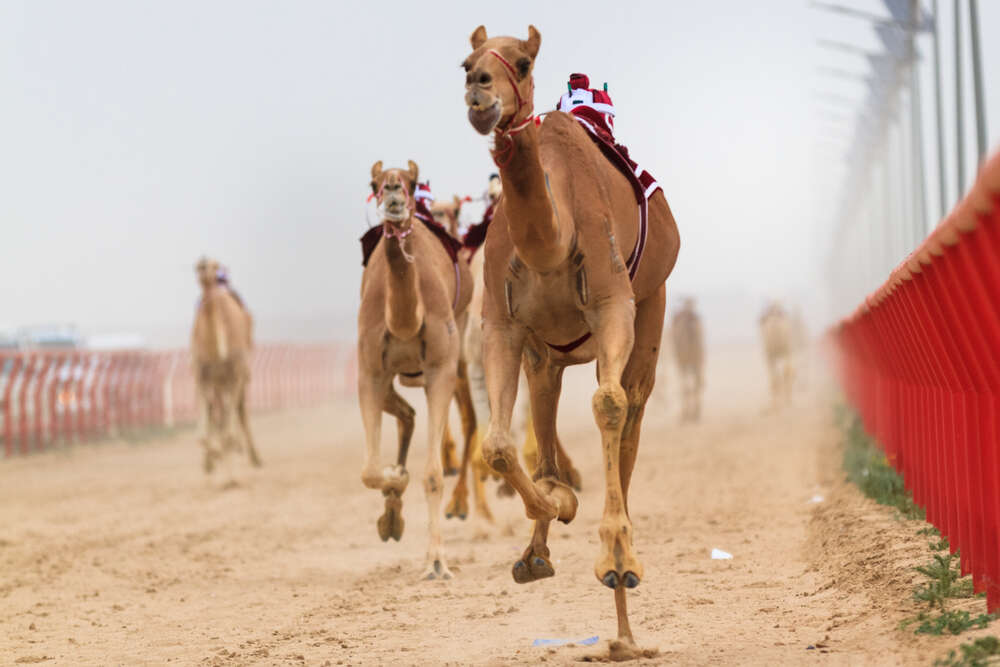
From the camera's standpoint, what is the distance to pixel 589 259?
6.02 metres

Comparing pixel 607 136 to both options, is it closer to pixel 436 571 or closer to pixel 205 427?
pixel 436 571

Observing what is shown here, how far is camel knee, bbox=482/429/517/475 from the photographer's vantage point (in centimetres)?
594

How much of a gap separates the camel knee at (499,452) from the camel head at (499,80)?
4.20ft

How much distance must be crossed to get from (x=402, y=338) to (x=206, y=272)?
877cm

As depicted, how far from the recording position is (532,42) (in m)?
5.90

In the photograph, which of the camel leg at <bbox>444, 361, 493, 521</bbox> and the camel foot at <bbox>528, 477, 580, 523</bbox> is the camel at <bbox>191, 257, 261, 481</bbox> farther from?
the camel foot at <bbox>528, 477, 580, 523</bbox>

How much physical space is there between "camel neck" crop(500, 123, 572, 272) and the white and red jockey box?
3.90ft

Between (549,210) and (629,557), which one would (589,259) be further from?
(629,557)

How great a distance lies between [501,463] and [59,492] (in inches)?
496

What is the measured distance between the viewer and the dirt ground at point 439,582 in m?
6.61

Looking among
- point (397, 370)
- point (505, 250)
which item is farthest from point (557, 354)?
point (397, 370)

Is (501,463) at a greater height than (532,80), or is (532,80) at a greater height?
(532,80)

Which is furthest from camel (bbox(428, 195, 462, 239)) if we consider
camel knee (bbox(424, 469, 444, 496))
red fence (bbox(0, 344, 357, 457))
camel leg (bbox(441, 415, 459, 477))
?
red fence (bbox(0, 344, 357, 457))

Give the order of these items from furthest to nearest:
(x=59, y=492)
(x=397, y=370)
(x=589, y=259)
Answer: (x=59, y=492), (x=397, y=370), (x=589, y=259)
